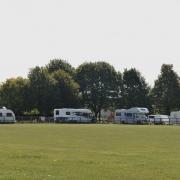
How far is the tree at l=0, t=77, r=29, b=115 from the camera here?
130 m

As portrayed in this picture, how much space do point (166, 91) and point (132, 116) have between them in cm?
2838

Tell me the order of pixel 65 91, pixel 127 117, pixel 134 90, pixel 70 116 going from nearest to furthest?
pixel 127 117 → pixel 70 116 → pixel 65 91 → pixel 134 90

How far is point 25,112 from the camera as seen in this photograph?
440 ft

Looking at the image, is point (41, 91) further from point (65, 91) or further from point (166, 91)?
point (166, 91)

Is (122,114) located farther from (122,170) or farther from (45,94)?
(122,170)

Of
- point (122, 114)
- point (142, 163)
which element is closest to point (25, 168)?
point (142, 163)

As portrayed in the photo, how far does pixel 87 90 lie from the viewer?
143 meters

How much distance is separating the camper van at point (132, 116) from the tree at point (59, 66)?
36.3 m

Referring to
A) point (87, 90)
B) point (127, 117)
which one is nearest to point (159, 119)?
point (127, 117)

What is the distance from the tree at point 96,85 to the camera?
14225 cm

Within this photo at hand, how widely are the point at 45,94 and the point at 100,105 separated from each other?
61.1 feet

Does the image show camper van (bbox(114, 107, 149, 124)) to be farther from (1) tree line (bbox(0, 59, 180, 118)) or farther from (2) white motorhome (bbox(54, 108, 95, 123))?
(1) tree line (bbox(0, 59, 180, 118))

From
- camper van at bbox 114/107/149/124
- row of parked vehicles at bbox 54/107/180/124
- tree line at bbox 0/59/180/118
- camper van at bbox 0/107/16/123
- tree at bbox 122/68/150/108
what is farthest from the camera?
tree at bbox 122/68/150/108

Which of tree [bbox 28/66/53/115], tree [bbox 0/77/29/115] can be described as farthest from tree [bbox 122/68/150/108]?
tree [bbox 0/77/29/115]
